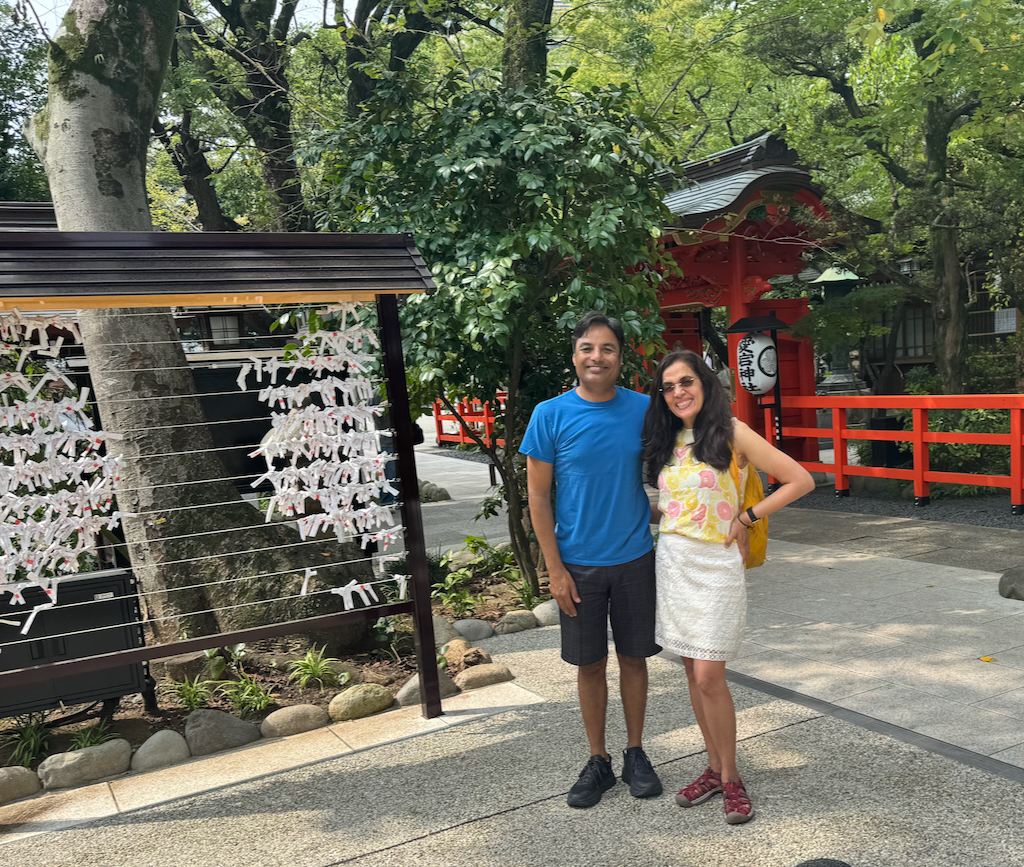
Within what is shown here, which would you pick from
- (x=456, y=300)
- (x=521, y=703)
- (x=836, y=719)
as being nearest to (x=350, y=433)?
(x=456, y=300)

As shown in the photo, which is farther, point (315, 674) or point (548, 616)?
point (548, 616)

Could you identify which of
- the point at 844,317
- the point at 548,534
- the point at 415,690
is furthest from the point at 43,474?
the point at 844,317

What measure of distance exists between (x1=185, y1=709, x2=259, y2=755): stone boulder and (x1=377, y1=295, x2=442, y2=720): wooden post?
896 mm

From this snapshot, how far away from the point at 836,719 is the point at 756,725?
1.20 ft

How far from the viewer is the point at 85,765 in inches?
155

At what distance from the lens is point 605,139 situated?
551 centimetres

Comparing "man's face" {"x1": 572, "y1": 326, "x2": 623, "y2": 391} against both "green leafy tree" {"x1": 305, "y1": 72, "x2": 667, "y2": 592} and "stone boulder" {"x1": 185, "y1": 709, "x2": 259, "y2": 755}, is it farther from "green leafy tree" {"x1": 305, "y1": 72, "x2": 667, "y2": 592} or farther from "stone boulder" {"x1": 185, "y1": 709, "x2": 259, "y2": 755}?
"stone boulder" {"x1": 185, "y1": 709, "x2": 259, "y2": 755}

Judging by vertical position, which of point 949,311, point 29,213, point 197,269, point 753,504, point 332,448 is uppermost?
point 29,213

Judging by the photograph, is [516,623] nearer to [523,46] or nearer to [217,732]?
[217,732]

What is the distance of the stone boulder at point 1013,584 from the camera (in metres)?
5.49

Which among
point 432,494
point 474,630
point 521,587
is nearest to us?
point 474,630

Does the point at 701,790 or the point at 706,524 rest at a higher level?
the point at 706,524

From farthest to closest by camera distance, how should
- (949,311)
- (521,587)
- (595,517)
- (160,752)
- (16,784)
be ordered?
1. (949,311)
2. (521,587)
3. (160,752)
4. (16,784)
5. (595,517)

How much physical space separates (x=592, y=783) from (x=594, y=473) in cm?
121
